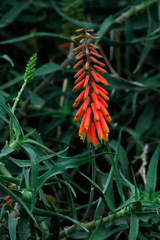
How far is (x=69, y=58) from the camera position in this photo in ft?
6.21

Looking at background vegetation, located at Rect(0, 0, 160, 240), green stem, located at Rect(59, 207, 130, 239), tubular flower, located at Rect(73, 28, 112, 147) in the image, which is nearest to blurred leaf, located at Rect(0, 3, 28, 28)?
background vegetation, located at Rect(0, 0, 160, 240)

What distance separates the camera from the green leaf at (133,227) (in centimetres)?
108

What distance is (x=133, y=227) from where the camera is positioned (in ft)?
3.65

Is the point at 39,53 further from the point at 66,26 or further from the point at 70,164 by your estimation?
the point at 70,164

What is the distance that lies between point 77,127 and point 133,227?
0.82 m

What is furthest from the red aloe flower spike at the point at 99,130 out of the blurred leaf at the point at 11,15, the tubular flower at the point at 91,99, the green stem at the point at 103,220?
the blurred leaf at the point at 11,15

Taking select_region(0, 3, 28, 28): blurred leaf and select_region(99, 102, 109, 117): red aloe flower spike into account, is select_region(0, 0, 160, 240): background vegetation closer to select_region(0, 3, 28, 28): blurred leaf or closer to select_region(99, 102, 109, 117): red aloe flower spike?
select_region(0, 3, 28, 28): blurred leaf

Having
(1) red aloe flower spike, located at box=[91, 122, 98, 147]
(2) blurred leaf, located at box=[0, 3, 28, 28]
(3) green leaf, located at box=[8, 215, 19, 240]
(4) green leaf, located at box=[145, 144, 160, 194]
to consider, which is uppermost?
(2) blurred leaf, located at box=[0, 3, 28, 28]

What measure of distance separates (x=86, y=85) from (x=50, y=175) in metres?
0.25

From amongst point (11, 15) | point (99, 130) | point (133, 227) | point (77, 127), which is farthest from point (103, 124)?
point (11, 15)

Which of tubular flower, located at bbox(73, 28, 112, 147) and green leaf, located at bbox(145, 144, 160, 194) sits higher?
tubular flower, located at bbox(73, 28, 112, 147)

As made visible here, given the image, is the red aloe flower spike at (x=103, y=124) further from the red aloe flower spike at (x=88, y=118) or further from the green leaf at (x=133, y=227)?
the green leaf at (x=133, y=227)

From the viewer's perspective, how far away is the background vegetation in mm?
1159

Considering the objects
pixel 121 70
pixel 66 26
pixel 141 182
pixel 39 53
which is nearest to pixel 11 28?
pixel 39 53
